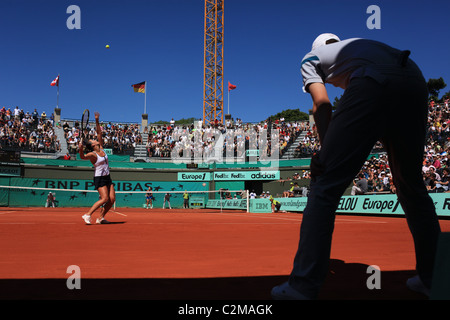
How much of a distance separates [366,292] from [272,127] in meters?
31.1

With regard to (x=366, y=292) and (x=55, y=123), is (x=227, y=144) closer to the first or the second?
(x=55, y=123)

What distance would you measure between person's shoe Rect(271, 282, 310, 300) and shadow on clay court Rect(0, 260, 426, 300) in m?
0.13

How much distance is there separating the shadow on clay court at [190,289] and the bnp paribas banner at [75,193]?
69.8 ft

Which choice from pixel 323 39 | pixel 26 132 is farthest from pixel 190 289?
→ pixel 26 132

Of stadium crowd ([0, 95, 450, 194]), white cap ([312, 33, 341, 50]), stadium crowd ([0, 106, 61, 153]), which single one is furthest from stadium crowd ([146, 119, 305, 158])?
white cap ([312, 33, 341, 50])

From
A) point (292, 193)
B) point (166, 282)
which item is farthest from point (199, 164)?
point (166, 282)

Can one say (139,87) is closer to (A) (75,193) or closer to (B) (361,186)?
(A) (75,193)

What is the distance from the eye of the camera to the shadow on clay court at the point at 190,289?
88.9 inches

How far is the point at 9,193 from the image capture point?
1014 inches

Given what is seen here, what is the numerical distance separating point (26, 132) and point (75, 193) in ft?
23.3

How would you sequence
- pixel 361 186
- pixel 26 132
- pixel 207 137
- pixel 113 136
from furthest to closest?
pixel 207 137 < pixel 113 136 < pixel 26 132 < pixel 361 186

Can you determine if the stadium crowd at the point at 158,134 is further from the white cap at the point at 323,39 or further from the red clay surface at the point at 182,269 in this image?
the white cap at the point at 323,39

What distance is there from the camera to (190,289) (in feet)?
7.98

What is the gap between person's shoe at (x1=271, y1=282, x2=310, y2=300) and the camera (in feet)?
6.80
